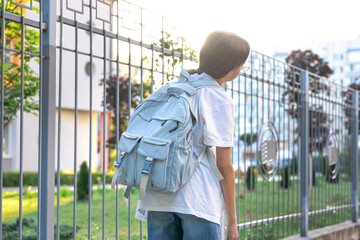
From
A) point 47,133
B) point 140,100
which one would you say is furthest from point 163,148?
point 140,100

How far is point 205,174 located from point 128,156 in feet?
1.13

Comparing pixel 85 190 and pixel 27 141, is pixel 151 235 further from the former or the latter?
pixel 27 141

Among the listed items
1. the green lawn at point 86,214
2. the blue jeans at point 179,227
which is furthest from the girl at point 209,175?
the green lawn at point 86,214

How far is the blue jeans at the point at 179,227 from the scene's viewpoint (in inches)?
82.4

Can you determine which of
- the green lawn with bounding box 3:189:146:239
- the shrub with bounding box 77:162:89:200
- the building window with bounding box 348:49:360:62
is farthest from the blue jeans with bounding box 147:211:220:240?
the building window with bounding box 348:49:360:62

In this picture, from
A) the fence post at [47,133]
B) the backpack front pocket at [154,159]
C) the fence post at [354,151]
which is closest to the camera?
the backpack front pocket at [154,159]

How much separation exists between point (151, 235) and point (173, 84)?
26.7 inches

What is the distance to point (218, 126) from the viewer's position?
213cm

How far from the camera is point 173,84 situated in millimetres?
2205

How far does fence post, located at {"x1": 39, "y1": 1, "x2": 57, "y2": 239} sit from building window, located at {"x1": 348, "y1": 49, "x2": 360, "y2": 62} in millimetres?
67269

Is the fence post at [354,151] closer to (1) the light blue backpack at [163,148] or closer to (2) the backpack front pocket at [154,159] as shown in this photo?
(1) the light blue backpack at [163,148]

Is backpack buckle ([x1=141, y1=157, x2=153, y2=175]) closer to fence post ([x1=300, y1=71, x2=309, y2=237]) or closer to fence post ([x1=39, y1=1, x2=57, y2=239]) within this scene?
fence post ([x1=39, y1=1, x2=57, y2=239])

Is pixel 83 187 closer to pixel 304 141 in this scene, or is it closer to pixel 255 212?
pixel 255 212

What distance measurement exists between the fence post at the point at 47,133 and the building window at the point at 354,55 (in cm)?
6727
